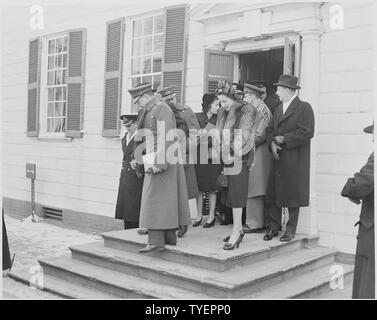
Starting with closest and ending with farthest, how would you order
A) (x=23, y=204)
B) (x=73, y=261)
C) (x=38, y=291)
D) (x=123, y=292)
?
(x=123, y=292), (x=38, y=291), (x=73, y=261), (x=23, y=204)

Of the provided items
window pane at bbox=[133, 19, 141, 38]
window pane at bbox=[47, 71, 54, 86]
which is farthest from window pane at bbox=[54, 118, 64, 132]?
window pane at bbox=[133, 19, 141, 38]

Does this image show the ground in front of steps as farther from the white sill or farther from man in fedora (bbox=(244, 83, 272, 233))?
the white sill

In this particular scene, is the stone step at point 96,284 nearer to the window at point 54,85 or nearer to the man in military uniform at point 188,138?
the man in military uniform at point 188,138

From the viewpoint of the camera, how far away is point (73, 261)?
19.7 ft

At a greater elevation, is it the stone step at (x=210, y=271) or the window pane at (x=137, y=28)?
the window pane at (x=137, y=28)

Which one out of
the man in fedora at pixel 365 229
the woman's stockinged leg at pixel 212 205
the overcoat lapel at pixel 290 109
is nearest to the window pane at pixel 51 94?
→ the woman's stockinged leg at pixel 212 205

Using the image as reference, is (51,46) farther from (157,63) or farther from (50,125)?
(157,63)

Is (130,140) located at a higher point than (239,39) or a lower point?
lower

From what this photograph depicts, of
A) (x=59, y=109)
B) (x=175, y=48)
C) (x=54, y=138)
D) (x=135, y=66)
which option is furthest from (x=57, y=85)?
(x=175, y=48)

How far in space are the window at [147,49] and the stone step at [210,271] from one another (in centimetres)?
309

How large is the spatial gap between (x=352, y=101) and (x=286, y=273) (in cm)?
210

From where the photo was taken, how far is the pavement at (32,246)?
18.7 feet

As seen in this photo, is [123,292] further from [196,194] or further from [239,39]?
[239,39]
